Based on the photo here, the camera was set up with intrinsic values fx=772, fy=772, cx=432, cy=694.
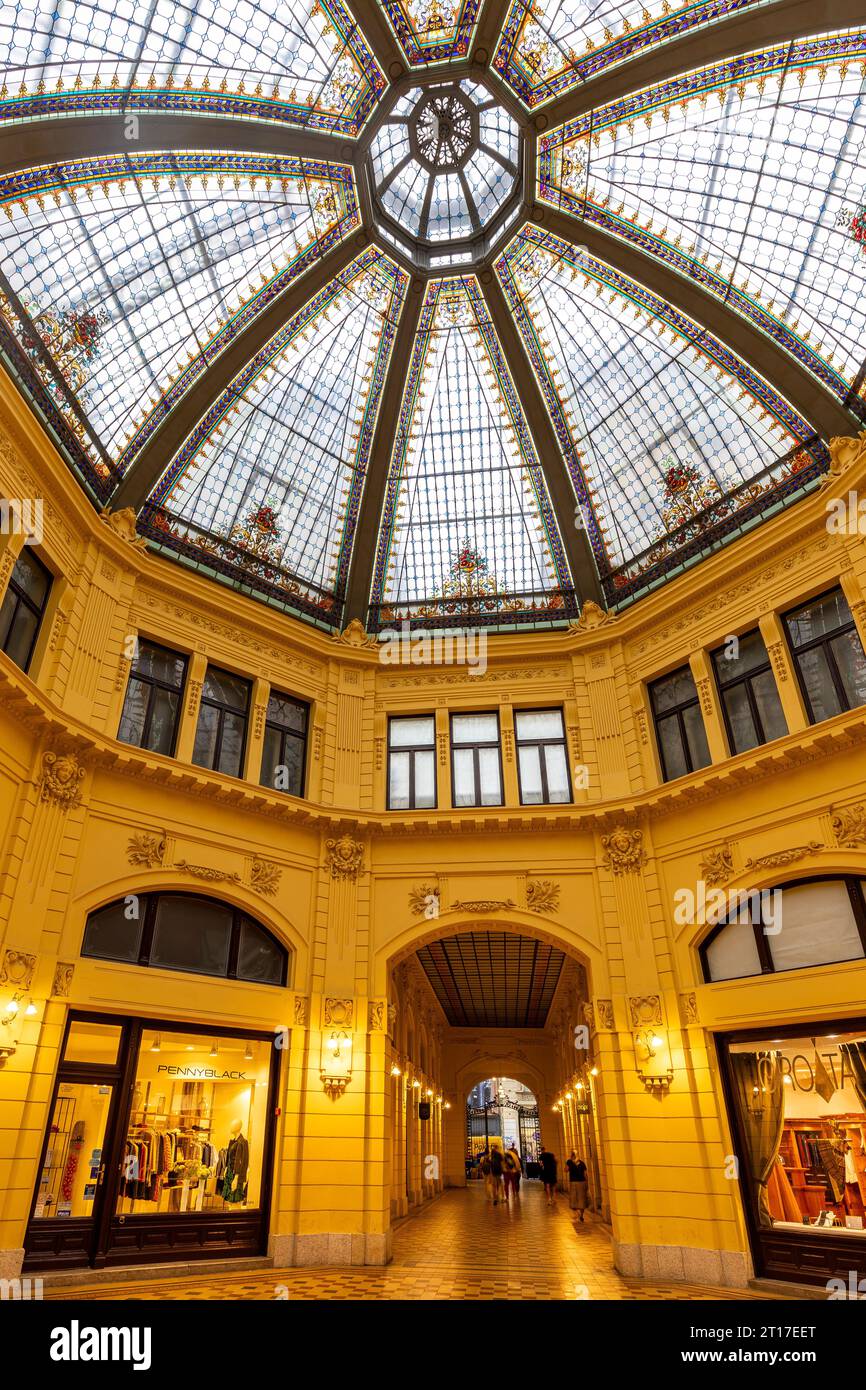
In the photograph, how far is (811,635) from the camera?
1484cm

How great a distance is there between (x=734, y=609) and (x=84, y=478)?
13.6 metres

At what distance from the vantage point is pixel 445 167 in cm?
1750

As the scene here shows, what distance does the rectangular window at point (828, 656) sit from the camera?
45.6ft

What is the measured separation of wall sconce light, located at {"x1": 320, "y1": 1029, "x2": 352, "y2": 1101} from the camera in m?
14.9

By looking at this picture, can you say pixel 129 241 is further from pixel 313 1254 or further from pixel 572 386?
pixel 313 1254

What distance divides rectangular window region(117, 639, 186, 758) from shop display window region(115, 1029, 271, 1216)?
18.3 ft

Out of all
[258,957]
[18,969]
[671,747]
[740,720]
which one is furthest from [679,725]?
[18,969]

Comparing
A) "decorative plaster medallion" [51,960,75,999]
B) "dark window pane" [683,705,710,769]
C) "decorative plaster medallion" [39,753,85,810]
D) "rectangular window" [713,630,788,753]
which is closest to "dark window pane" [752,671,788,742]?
"rectangular window" [713,630,788,753]

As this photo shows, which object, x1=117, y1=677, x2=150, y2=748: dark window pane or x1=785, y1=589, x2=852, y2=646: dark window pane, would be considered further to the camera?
x1=117, y1=677, x2=150, y2=748: dark window pane

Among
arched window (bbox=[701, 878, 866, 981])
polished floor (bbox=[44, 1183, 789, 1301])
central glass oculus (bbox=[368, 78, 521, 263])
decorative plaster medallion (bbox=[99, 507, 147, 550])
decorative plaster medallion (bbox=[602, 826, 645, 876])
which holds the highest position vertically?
central glass oculus (bbox=[368, 78, 521, 263])

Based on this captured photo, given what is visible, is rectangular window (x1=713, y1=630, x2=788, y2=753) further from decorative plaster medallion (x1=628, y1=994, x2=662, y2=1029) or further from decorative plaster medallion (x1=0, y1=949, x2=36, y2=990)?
decorative plaster medallion (x1=0, y1=949, x2=36, y2=990)

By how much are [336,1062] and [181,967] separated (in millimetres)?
3548

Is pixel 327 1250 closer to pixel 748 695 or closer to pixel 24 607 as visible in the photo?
pixel 24 607

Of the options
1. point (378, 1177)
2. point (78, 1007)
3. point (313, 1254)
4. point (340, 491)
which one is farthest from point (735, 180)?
point (313, 1254)
